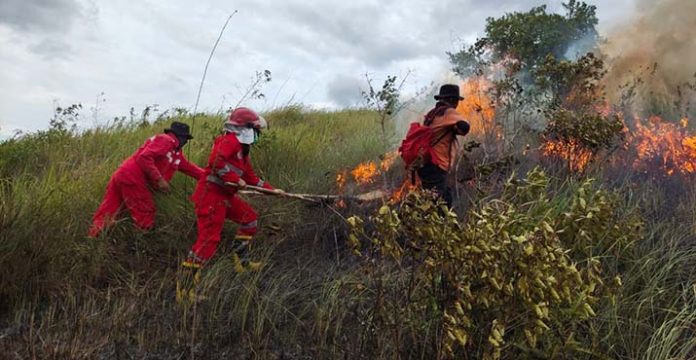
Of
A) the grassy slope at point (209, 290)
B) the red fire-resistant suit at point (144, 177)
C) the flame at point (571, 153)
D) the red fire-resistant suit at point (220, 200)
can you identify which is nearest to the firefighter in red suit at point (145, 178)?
the red fire-resistant suit at point (144, 177)

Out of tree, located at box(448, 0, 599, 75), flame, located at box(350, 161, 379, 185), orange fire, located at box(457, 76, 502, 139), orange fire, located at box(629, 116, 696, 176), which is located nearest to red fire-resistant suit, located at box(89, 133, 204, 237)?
flame, located at box(350, 161, 379, 185)

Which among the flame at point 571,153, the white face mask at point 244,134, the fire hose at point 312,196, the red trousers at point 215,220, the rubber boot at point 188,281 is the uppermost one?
the white face mask at point 244,134

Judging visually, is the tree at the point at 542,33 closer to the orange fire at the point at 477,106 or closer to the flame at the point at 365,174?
the orange fire at the point at 477,106

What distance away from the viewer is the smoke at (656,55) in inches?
430

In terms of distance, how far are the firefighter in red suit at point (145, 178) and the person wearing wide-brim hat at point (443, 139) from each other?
250cm

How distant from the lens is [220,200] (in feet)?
16.8

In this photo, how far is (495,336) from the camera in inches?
87.2

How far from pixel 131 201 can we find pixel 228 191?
1.08 metres

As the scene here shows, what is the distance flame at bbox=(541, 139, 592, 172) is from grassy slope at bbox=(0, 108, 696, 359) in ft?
1.88

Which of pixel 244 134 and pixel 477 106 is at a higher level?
pixel 477 106

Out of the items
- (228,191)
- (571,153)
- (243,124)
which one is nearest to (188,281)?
(228,191)

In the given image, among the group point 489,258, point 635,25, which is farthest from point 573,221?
point 635,25

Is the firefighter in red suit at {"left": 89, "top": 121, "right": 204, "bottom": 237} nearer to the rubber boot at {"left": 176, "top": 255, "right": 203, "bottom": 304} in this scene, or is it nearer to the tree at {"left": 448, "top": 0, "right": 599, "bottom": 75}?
the rubber boot at {"left": 176, "top": 255, "right": 203, "bottom": 304}

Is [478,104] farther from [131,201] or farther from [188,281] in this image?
[188,281]
